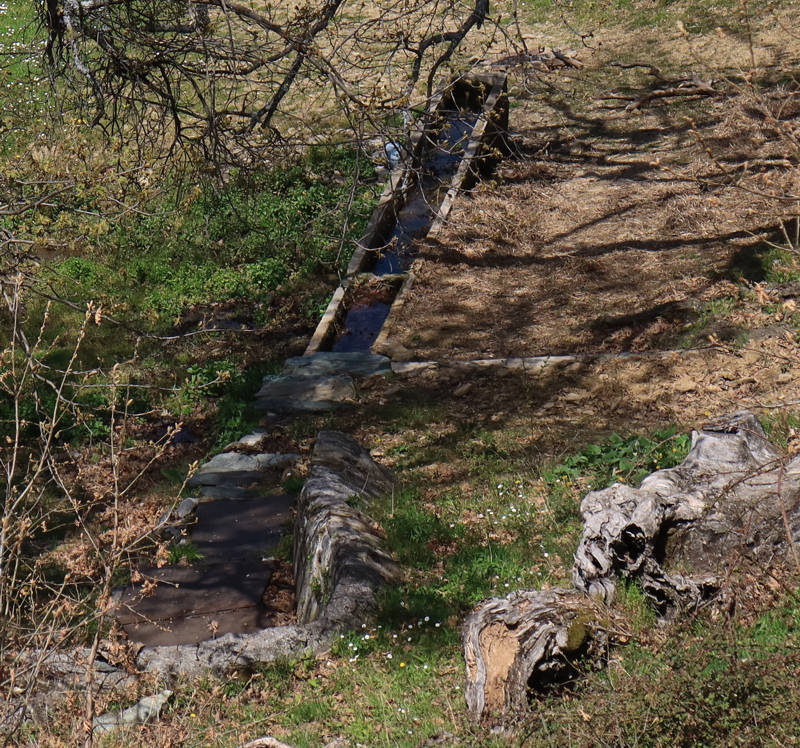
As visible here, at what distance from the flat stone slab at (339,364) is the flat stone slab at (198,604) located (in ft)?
11.8

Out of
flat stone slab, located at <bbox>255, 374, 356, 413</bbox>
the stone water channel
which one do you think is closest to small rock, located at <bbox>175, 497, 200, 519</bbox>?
the stone water channel

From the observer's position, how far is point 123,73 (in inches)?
299

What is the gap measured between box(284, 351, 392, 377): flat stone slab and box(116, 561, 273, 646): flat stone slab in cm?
359

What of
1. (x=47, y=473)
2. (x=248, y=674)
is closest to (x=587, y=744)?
(x=248, y=674)

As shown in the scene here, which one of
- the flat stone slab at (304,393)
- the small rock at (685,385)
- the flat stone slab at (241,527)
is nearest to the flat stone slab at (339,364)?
the flat stone slab at (304,393)

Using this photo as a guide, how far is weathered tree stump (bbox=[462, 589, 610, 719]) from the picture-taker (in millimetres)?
4395

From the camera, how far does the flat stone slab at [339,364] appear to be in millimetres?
10258

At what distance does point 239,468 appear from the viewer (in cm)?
859

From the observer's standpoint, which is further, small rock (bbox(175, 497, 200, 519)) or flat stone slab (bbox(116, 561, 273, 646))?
small rock (bbox(175, 497, 200, 519))

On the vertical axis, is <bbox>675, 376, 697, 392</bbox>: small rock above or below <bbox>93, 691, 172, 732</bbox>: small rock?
below

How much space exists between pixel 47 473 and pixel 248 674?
15.1ft

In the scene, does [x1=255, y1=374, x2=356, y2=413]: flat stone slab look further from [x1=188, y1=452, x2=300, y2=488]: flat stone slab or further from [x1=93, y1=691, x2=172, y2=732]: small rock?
[x1=93, y1=691, x2=172, y2=732]: small rock

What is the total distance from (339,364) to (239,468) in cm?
224

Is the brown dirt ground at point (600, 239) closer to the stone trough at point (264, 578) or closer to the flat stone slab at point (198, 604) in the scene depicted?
the stone trough at point (264, 578)
